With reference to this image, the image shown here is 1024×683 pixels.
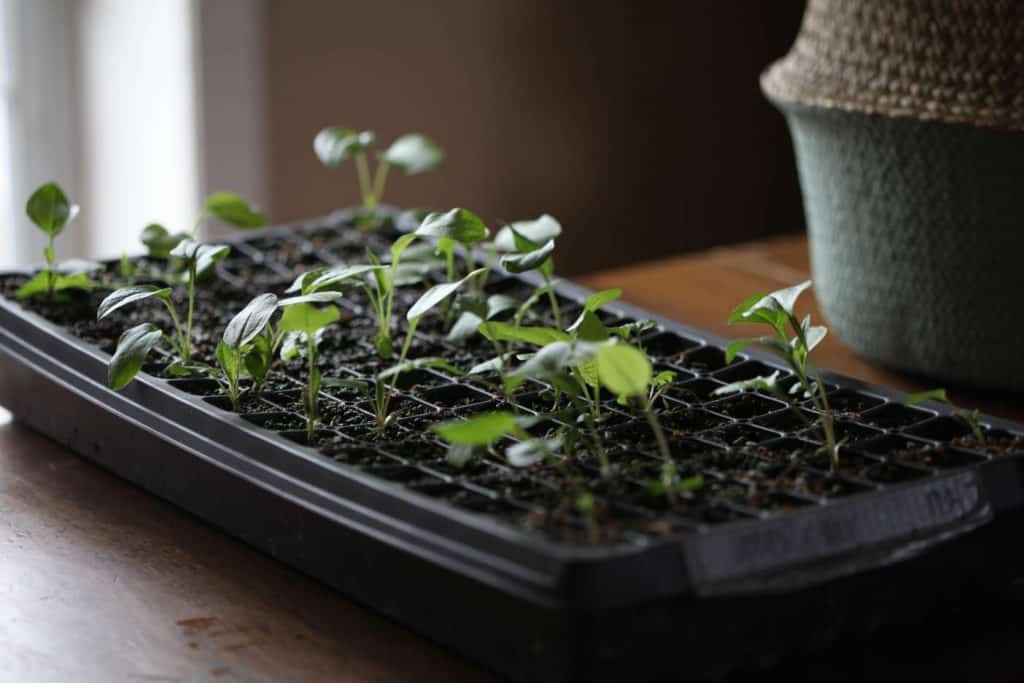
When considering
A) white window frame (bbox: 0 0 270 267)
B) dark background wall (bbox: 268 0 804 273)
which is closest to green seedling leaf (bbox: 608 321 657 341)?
white window frame (bbox: 0 0 270 267)

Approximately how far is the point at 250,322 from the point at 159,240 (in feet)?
0.83

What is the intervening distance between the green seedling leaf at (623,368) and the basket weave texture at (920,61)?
0.35 m

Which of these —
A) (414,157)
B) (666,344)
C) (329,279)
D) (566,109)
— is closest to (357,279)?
(329,279)

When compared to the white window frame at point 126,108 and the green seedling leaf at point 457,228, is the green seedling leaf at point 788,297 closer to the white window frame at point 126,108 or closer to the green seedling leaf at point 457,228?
the green seedling leaf at point 457,228

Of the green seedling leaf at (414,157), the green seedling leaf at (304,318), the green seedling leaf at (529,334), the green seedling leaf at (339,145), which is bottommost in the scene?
the green seedling leaf at (529,334)

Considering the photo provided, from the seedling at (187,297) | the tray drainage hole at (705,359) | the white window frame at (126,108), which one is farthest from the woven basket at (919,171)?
the white window frame at (126,108)

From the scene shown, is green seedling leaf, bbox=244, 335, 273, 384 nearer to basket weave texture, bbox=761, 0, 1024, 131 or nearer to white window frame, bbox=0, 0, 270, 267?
basket weave texture, bbox=761, 0, 1024, 131

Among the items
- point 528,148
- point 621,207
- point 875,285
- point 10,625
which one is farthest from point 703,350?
point 621,207

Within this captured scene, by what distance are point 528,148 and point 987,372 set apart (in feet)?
5.08

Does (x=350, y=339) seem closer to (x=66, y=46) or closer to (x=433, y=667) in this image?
(x=433, y=667)

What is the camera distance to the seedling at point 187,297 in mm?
669

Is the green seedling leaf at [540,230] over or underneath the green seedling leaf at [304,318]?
over

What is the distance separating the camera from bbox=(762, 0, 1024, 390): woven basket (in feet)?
2.62

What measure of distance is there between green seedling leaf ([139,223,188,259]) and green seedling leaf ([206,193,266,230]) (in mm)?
41
